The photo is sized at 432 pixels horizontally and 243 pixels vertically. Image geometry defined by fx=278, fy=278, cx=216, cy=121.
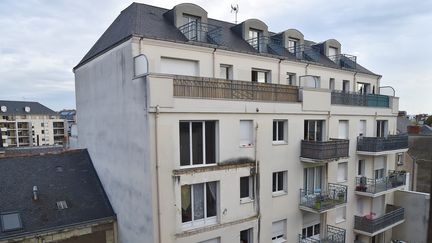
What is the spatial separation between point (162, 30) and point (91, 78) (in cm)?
510

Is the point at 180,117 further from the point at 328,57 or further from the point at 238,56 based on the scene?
the point at 328,57

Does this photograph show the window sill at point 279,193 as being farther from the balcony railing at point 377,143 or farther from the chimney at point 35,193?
the chimney at point 35,193

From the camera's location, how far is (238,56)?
602 inches

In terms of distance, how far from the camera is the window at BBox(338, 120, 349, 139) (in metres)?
17.1

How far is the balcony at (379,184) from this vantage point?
696 inches

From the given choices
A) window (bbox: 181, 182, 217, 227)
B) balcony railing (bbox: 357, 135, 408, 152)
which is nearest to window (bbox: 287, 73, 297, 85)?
balcony railing (bbox: 357, 135, 408, 152)

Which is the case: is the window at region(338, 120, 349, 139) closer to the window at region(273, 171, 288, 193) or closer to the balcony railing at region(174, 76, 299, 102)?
the balcony railing at region(174, 76, 299, 102)

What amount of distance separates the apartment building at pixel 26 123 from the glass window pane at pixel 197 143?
8053 centimetres

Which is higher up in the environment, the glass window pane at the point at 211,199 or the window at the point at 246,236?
the glass window pane at the point at 211,199

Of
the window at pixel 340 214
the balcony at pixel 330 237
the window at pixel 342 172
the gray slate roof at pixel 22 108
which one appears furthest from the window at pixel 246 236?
the gray slate roof at pixel 22 108

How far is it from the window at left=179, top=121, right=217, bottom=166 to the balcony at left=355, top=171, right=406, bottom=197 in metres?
11.4

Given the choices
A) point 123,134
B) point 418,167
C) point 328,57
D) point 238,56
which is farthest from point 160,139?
point 418,167

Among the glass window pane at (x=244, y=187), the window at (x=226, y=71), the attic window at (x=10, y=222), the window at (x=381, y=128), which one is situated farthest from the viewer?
the window at (x=381, y=128)

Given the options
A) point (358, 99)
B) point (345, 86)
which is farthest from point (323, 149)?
point (345, 86)
